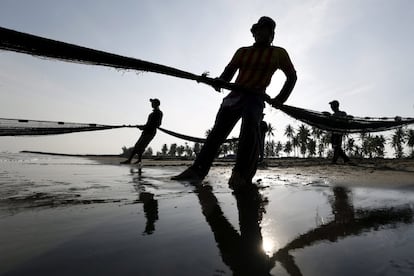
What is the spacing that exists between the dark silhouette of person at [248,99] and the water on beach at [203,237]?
152 centimetres

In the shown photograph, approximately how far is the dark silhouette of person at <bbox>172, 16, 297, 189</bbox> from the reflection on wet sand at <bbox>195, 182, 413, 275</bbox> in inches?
54.2

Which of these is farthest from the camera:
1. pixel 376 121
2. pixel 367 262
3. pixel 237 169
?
pixel 376 121

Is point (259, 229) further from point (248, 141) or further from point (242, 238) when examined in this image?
point (248, 141)

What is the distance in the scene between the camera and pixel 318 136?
357ft

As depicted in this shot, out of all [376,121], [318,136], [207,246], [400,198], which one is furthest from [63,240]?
[318,136]

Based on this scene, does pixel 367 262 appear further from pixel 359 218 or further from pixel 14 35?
pixel 14 35

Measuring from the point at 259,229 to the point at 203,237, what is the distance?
1.12 feet

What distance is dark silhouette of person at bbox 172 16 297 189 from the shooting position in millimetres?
4156

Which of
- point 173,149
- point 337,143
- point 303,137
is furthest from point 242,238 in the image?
point 173,149

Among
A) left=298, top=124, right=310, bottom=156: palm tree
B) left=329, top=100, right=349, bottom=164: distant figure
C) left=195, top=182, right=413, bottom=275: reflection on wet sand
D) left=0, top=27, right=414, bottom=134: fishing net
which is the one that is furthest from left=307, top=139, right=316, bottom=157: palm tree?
left=195, top=182, right=413, bottom=275: reflection on wet sand

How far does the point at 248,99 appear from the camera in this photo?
4211mm

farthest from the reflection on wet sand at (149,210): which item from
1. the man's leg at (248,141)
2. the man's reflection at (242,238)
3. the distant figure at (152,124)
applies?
the distant figure at (152,124)

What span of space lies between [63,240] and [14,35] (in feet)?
6.22

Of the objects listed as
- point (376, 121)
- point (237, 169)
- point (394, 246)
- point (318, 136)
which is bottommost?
point (394, 246)
